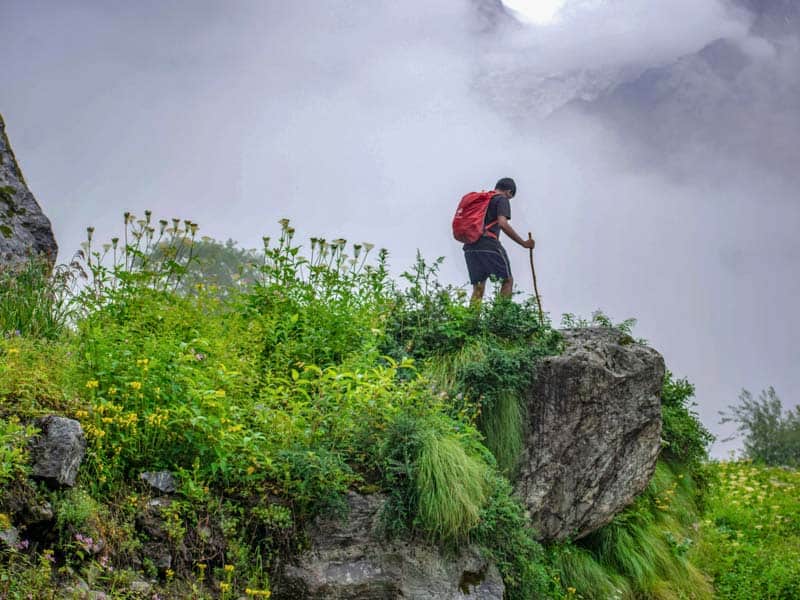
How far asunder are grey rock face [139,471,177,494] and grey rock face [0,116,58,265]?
4.18m

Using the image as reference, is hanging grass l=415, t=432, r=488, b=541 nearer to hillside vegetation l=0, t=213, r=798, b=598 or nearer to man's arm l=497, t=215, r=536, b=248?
hillside vegetation l=0, t=213, r=798, b=598

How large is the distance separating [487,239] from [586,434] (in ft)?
9.78

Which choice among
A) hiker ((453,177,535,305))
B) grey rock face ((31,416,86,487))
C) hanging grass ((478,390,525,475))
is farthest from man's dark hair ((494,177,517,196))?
grey rock face ((31,416,86,487))

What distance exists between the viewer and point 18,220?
8891 millimetres

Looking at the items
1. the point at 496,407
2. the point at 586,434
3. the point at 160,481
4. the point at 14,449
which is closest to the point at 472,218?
the point at 496,407

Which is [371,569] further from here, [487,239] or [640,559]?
[487,239]

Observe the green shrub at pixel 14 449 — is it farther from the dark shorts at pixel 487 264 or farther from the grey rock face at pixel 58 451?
the dark shorts at pixel 487 264

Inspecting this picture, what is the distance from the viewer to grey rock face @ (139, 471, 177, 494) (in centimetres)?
A: 531

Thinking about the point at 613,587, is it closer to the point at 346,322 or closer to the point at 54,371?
the point at 346,322

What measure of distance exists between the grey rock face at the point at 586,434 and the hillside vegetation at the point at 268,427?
Result: 25cm

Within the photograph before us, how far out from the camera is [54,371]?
5.73 metres

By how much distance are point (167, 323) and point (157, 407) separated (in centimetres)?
174

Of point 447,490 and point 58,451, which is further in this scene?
point 447,490

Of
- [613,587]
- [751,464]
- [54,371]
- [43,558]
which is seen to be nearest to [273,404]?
[54,371]
